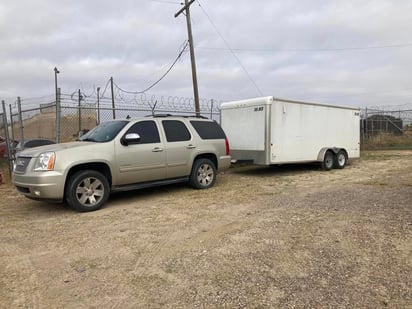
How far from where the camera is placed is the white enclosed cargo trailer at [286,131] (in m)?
11.0

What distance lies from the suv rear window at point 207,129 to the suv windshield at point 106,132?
6.46 feet

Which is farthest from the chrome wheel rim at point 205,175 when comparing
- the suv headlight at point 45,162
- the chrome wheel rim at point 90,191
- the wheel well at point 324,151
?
the wheel well at point 324,151

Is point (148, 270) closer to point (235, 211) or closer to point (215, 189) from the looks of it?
point (235, 211)

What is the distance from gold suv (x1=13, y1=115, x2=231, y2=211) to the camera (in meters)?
6.63

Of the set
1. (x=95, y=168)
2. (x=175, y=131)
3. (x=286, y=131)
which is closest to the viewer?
(x=95, y=168)

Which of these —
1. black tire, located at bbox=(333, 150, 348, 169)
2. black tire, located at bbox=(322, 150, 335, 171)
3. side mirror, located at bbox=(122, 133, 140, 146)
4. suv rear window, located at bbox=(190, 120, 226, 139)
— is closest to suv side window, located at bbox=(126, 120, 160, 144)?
side mirror, located at bbox=(122, 133, 140, 146)

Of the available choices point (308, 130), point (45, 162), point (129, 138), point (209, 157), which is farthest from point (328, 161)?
point (45, 162)

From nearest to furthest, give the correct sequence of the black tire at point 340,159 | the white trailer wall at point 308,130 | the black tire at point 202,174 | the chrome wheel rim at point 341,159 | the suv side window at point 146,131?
the suv side window at point 146,131
the black tire at point 202,174
the white trailer wall at point 308,130
the black tire at point 340,159
the chrome wheel rim at point 341,159

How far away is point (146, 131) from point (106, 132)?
866 mm

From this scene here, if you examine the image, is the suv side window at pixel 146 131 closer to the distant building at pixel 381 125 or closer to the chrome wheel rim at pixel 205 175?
the chrome wheel rim at pixel 205 175

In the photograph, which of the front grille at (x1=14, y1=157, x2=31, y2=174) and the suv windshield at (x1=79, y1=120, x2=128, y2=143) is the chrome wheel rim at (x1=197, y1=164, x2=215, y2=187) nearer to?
the suv windshield at (x1=79, y1=120, x2=128, y2=143)

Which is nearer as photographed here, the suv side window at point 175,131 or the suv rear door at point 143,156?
the suv rear door at point 143,156

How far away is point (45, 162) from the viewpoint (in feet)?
21.6

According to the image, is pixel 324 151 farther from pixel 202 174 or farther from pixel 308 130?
pixel 202 174
